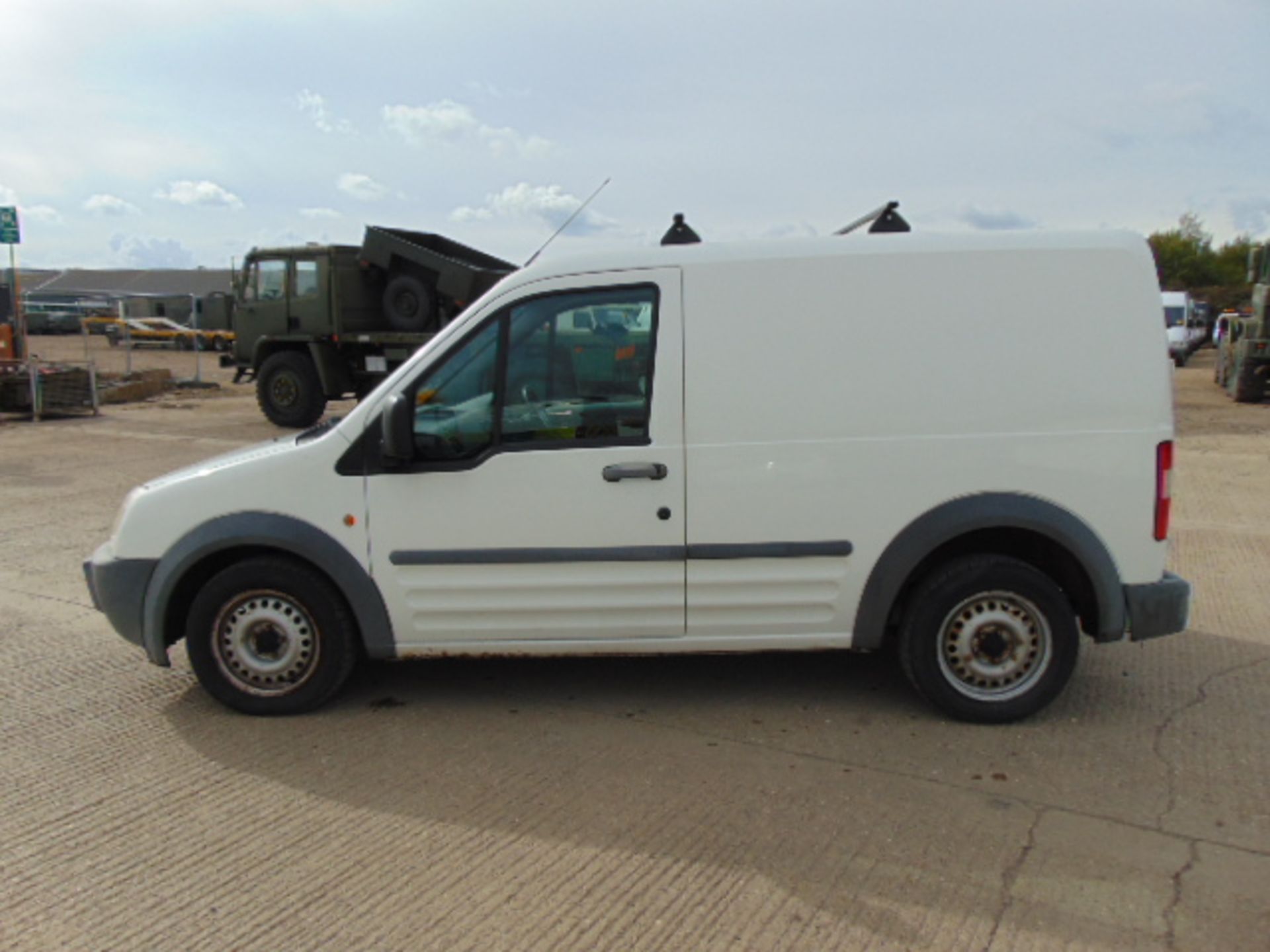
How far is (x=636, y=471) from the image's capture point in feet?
13.1

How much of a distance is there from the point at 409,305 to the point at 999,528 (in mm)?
12655

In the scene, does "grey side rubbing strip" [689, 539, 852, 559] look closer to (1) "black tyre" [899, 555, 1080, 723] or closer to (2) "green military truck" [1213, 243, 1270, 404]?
(1) "black tyre" [899, 555, 1080, 723]

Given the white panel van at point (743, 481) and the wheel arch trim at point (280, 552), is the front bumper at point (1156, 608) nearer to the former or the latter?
the white panel van at point (743, 481)

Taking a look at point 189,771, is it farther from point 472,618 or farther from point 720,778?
point 720,778

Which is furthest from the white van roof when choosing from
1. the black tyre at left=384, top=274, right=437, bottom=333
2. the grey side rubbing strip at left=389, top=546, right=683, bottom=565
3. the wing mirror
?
the black tyre at left=384, top=274, right=437, bottom=333

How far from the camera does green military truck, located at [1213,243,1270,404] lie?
688 inches

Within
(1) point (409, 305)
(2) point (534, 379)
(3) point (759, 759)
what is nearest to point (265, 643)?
(2) point (534, 379)

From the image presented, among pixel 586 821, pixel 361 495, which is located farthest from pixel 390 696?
pixel 586 821

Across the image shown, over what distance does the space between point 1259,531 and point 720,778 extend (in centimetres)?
598

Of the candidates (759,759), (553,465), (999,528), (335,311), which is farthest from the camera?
(335,311)

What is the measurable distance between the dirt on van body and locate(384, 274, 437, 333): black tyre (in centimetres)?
1050

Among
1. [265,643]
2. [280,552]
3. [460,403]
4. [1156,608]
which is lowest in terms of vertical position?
[265,643]

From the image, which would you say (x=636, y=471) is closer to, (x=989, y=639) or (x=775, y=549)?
(x=775, y=549)

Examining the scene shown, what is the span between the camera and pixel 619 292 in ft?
13.4
